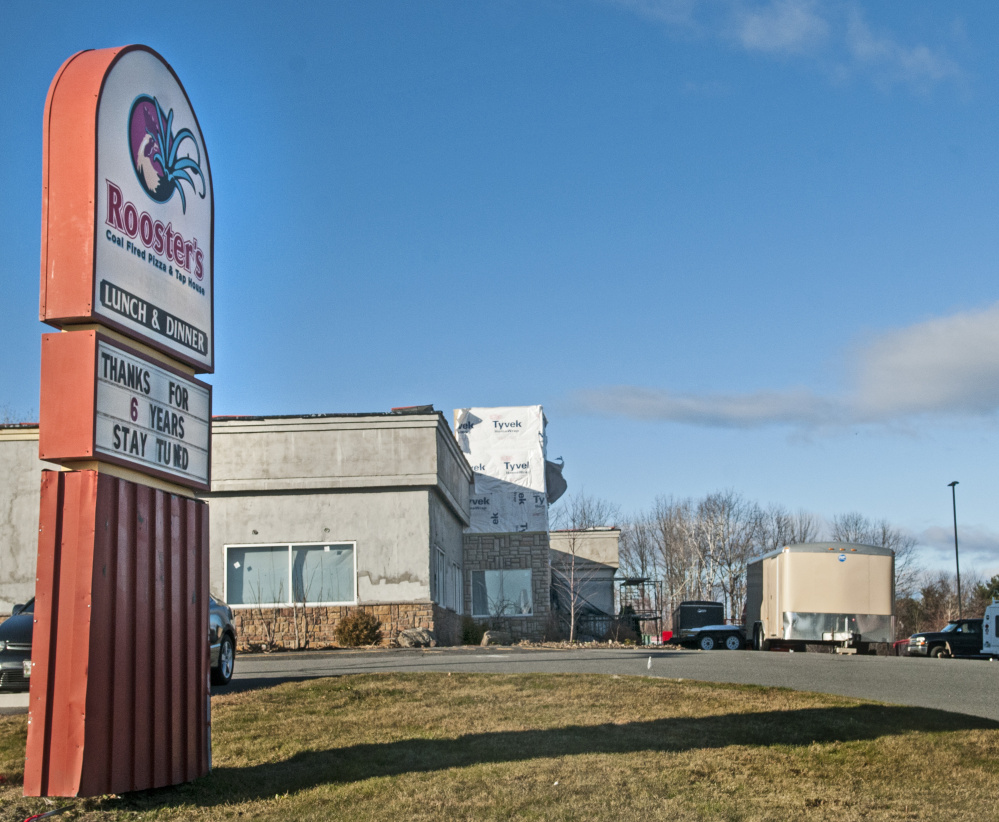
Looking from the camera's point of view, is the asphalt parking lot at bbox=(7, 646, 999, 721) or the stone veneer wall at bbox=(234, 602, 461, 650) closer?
the asphalt parking lot at bbox=(7, 646, 999, 721)

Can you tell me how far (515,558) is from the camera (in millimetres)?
38656

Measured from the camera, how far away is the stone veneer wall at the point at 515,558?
3816 cm

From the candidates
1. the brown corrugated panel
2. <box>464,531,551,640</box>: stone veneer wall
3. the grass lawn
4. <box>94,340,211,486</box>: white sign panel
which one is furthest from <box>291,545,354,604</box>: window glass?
the brown corrugated panel

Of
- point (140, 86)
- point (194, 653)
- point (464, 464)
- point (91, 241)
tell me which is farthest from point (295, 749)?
point (464, 464)

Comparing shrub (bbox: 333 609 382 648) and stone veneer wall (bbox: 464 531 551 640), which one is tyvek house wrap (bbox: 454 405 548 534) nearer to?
stone veneer wall (bbox: 464 531 551 640)

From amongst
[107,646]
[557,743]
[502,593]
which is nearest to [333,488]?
[502,593]

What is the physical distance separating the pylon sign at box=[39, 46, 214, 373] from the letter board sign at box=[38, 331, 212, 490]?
201mm

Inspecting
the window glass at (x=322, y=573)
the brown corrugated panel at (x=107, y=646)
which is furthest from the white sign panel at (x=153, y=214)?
the window glass at (x=322, y=573)

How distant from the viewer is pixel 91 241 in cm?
710

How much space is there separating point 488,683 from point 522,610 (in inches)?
982

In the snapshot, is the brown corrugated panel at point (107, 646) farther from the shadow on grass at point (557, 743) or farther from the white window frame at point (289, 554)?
the white window frame at point (289, 554)

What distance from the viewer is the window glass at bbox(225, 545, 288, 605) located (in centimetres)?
2683

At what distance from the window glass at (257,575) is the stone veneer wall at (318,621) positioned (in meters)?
0.37

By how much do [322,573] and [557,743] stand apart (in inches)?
736
